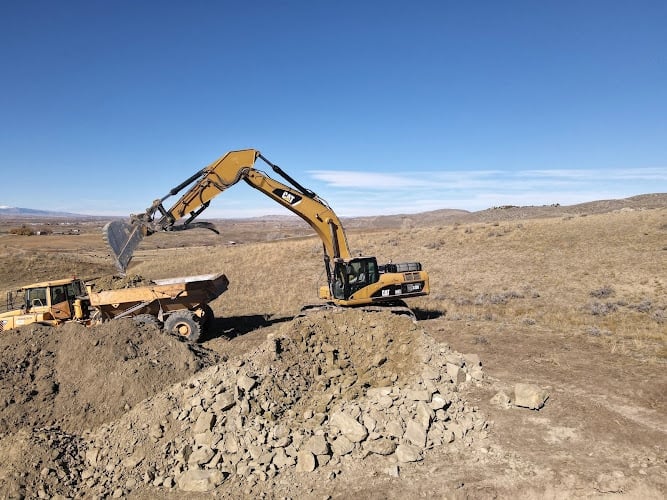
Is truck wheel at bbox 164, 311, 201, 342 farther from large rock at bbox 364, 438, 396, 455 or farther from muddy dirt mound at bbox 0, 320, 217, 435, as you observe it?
large rock at bbox 364, 438, 396, 455

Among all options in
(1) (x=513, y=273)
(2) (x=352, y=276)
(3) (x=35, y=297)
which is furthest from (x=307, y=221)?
(1) (x=513, y=273)

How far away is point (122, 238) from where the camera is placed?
36.0ft

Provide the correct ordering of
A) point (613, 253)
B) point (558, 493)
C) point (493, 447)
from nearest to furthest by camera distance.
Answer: point (558, 493)
point (493, 447)
point (613, 253)

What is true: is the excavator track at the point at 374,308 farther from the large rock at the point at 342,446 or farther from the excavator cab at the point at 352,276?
the large rock at the point at 342,446

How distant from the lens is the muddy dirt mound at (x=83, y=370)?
855 centimetres

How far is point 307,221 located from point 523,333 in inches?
318

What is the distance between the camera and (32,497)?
6.42 m

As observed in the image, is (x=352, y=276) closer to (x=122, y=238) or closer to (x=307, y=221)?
(x=307, y=221)

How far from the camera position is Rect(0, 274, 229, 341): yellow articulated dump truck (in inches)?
538

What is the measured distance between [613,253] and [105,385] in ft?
85.9

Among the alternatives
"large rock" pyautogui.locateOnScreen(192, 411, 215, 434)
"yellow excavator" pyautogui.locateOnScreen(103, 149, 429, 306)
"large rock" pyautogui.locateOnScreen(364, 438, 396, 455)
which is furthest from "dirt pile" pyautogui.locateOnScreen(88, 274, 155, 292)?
"large rock" pyautogui.locateOnScreen(364, 438, 396, 455)

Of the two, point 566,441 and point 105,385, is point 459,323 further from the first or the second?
point 105,385

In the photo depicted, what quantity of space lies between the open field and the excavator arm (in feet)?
13.0

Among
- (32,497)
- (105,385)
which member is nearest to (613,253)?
(105,385)
